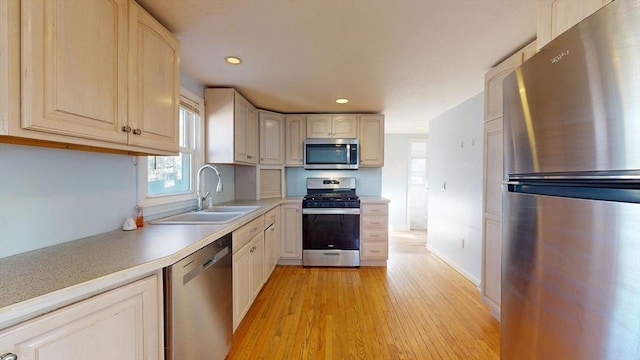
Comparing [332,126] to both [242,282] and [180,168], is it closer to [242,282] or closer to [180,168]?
[180,168]

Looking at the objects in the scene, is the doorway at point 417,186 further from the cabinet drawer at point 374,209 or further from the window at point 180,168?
the window at point 180,168

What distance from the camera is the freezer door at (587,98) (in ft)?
2.10

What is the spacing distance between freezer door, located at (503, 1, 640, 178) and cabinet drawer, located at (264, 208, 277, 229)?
7.48 ft

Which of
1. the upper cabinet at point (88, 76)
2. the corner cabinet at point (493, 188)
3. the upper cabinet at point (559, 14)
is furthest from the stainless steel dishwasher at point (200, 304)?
the corner cabinet at point (493, 188)

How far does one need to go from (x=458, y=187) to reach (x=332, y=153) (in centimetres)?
174

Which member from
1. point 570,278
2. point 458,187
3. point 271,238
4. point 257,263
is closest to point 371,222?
point 458,187

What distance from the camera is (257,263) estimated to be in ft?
7.98

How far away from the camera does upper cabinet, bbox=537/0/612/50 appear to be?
932 mm

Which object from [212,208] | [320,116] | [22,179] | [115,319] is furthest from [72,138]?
[320,116]

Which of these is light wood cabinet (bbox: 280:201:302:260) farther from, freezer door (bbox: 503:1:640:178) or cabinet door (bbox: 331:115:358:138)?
freezer door (bbox: 503:1:640:178)

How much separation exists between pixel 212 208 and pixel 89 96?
1578mm

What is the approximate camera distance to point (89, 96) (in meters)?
1.07

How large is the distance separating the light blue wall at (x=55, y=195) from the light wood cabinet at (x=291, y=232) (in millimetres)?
2069

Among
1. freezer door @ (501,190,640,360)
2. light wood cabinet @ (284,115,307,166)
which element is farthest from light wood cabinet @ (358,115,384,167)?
freezer door @ (501,190,640,360)
